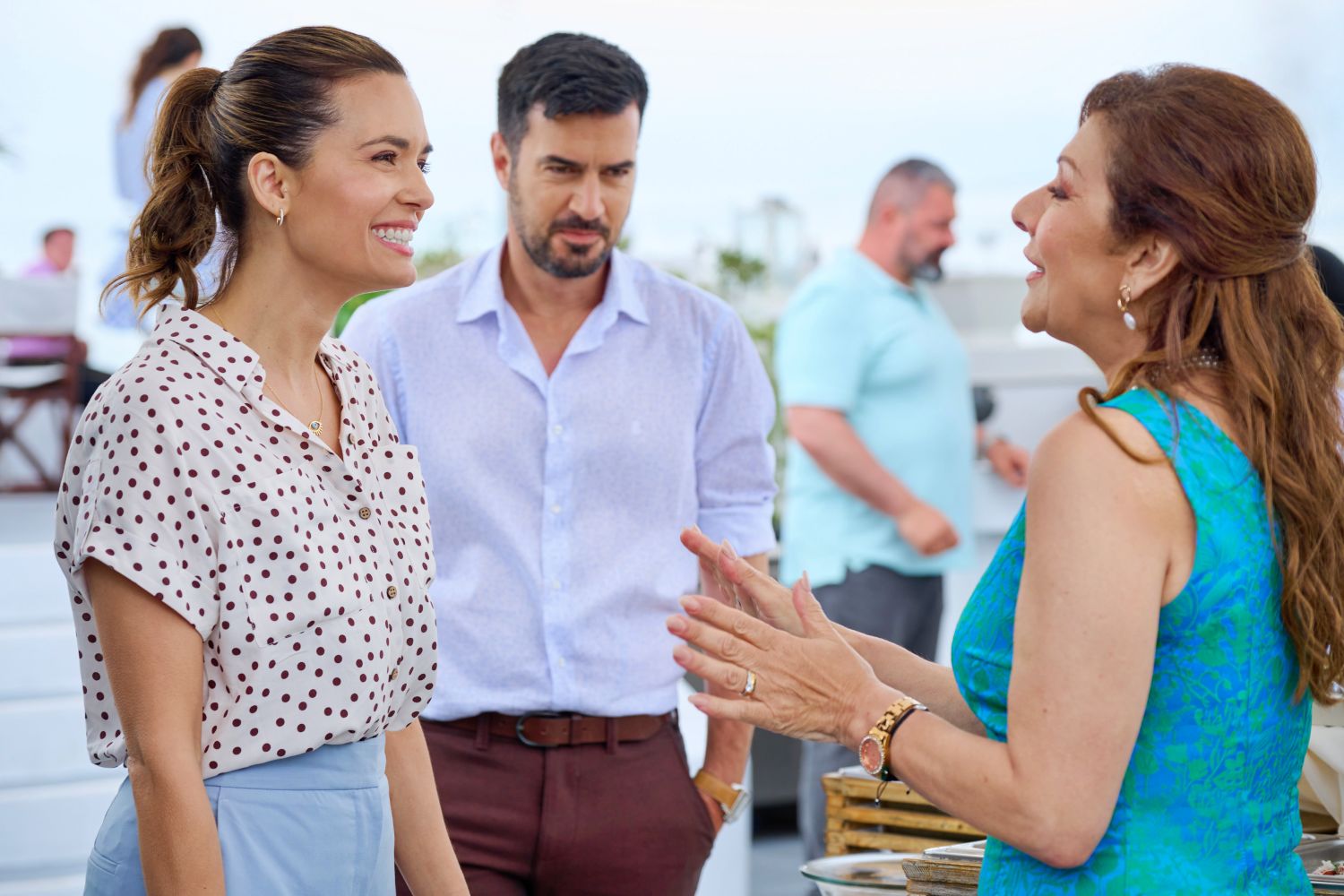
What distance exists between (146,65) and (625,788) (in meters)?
3.53

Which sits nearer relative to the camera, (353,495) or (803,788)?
(353,495)

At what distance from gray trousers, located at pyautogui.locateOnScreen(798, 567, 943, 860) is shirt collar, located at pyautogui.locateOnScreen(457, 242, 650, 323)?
1649 millimetres

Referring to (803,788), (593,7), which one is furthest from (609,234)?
(593,7)

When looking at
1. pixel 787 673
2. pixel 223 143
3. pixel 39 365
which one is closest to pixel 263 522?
pixel 223 143

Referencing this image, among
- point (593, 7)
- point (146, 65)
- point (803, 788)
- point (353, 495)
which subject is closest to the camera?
point (353, 495)

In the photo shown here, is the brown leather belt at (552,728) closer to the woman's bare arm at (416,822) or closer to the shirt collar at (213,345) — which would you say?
the woman's bare arm at (416,822)

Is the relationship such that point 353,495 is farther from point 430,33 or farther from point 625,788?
point 430,33

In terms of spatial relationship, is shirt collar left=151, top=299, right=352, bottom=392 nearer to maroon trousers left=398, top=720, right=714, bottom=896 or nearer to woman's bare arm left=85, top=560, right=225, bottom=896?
woman's bare arm left=85, top=560, right=225, bottom=896

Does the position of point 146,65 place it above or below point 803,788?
above

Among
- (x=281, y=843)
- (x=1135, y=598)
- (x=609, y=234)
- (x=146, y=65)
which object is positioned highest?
(x=146, y=65)

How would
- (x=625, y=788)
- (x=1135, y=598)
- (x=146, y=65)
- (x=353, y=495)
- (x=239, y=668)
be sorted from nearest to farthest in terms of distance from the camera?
(x=1135, y=598) < (x=239, y=668) < (x=353, y=495) < (x=625, y=788) < (x=146, y=65)

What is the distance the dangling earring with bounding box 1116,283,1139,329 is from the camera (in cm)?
133

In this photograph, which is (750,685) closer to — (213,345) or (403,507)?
(403,507)

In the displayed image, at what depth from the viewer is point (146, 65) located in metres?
4.68
